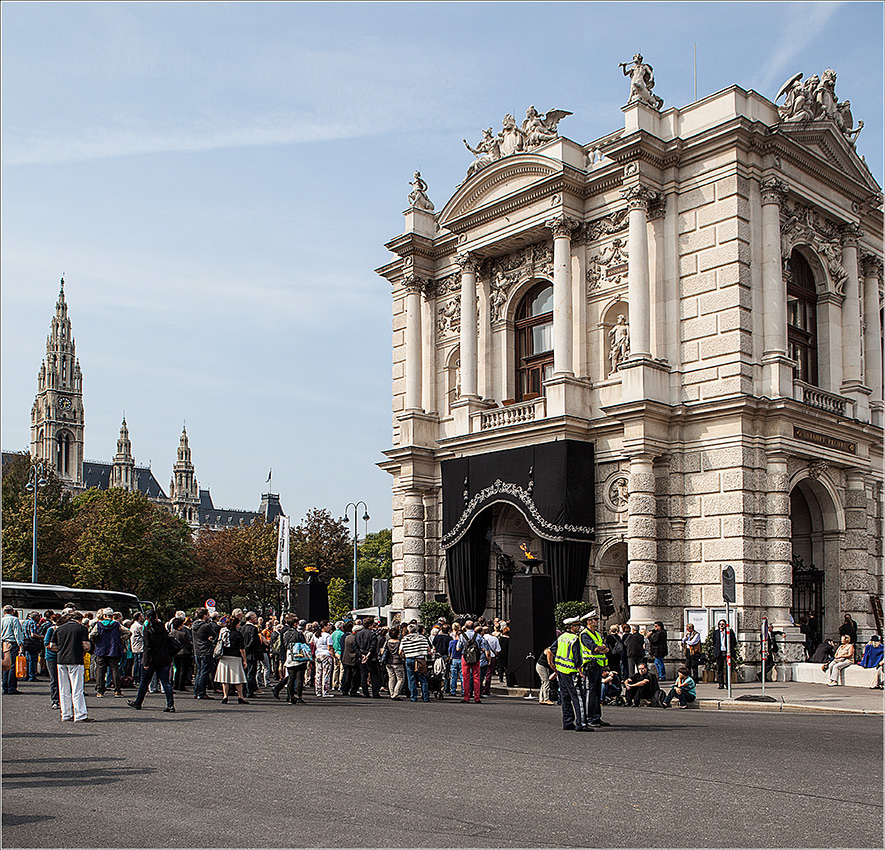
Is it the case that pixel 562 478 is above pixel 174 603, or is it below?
above

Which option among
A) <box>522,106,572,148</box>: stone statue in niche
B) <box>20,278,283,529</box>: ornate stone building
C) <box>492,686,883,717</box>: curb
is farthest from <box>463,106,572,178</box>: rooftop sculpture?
<box>20,278,283,529</box>: ornate stone building

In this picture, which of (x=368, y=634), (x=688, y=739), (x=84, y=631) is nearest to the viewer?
(x=688, y=739)

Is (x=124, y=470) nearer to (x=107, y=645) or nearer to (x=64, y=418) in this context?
(x=64, y=418)

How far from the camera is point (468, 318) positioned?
1474 inches

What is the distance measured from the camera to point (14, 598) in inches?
1581

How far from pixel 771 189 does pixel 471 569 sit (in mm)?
15451

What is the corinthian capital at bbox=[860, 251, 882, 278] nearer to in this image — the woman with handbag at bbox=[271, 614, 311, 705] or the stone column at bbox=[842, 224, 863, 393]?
the stone column at bbox=[842, 224, 863, 393]

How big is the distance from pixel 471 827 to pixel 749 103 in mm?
28138

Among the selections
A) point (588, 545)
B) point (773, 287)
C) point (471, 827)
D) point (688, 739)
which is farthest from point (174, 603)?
point (471, 827)

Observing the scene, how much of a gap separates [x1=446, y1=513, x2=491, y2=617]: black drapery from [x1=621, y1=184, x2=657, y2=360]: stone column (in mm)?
8301

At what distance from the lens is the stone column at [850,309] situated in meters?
34.6

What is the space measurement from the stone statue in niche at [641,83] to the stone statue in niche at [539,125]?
3154 millimetres

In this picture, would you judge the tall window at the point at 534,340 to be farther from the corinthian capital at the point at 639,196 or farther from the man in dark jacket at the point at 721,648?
the man in dark jacket at the point at 721,648

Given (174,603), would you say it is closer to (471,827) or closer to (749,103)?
(749,103)
